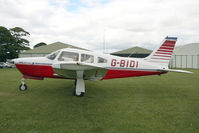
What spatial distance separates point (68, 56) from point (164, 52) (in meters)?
4.99

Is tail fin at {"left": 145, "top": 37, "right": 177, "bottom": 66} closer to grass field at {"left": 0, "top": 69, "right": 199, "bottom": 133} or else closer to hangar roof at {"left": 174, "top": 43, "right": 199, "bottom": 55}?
grass field at {"left": 0, "top": 69, "right": 199, "bottom": 133}

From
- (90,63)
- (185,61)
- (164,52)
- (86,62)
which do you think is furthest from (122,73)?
(185,61)

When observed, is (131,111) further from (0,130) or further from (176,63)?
(176,63)

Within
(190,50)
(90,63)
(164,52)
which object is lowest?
(90,63)

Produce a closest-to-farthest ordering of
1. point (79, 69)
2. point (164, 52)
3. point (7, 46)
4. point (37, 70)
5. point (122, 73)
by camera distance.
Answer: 1. point (79, 69)
2. point (37, 70)
3. point (122, 73)
4. point (164, 52)
5. point (7, 46)

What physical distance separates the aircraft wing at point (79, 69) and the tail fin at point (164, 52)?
3257 millimetres

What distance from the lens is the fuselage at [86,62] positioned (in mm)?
6262

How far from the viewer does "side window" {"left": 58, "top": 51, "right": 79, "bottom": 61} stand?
6.24 metres

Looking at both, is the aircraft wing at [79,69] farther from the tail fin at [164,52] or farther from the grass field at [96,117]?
the tail fin at [164,52]

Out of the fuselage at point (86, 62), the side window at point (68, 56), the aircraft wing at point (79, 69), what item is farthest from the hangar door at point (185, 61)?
the side window at point (68, 56)

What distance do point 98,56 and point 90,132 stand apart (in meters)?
4.07

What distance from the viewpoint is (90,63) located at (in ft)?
20.8

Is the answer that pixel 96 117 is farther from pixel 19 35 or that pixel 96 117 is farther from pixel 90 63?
pixel 19 35

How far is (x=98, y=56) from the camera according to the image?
659 cm
